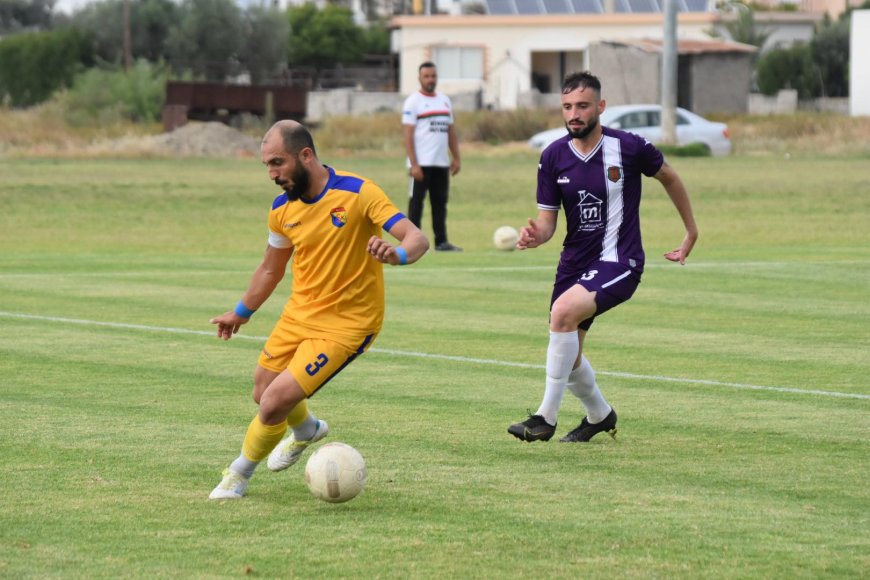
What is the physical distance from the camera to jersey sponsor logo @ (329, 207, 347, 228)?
6.96 metres

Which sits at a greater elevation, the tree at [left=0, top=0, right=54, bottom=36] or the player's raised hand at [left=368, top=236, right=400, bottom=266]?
the tree at [left=0, top=0, right=54, bottom=36]

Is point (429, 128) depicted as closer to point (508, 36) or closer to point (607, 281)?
point (607, 281)

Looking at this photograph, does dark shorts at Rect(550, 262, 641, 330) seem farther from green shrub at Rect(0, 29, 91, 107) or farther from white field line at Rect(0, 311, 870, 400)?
green shrub at Rect(0, 29, 91, 107)

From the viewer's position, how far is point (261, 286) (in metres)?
7.27

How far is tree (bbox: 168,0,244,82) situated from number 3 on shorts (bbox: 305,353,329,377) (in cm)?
7251

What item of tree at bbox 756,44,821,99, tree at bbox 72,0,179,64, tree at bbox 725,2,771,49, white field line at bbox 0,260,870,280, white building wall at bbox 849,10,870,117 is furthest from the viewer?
tree at bbox 725,2,771,49

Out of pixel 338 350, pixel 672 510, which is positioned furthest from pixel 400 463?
pixel 672 510

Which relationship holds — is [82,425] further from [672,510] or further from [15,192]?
[15,192]

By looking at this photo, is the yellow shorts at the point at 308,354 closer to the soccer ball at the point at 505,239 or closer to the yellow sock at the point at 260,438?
the yellow sock at the point at 260,438

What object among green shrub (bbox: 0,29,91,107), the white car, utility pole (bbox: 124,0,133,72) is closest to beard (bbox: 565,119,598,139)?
the white car

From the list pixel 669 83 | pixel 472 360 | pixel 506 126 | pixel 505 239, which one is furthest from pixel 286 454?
pixel 506 126

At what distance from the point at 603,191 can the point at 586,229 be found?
0.23 m

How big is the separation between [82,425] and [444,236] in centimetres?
1111

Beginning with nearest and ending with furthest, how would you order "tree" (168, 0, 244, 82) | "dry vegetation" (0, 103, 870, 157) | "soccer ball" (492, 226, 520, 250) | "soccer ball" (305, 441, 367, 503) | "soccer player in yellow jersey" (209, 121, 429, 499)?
"soccer ball" (305, 441, 367, 503) → "soccer player in yellow jersey" (209, 121, 429, 499) → "soccer ball" (492, 226, 520, 250) → "dry vegetation" (0, 103, 870, 157) → "tree" (168, 0, 244, 82)
